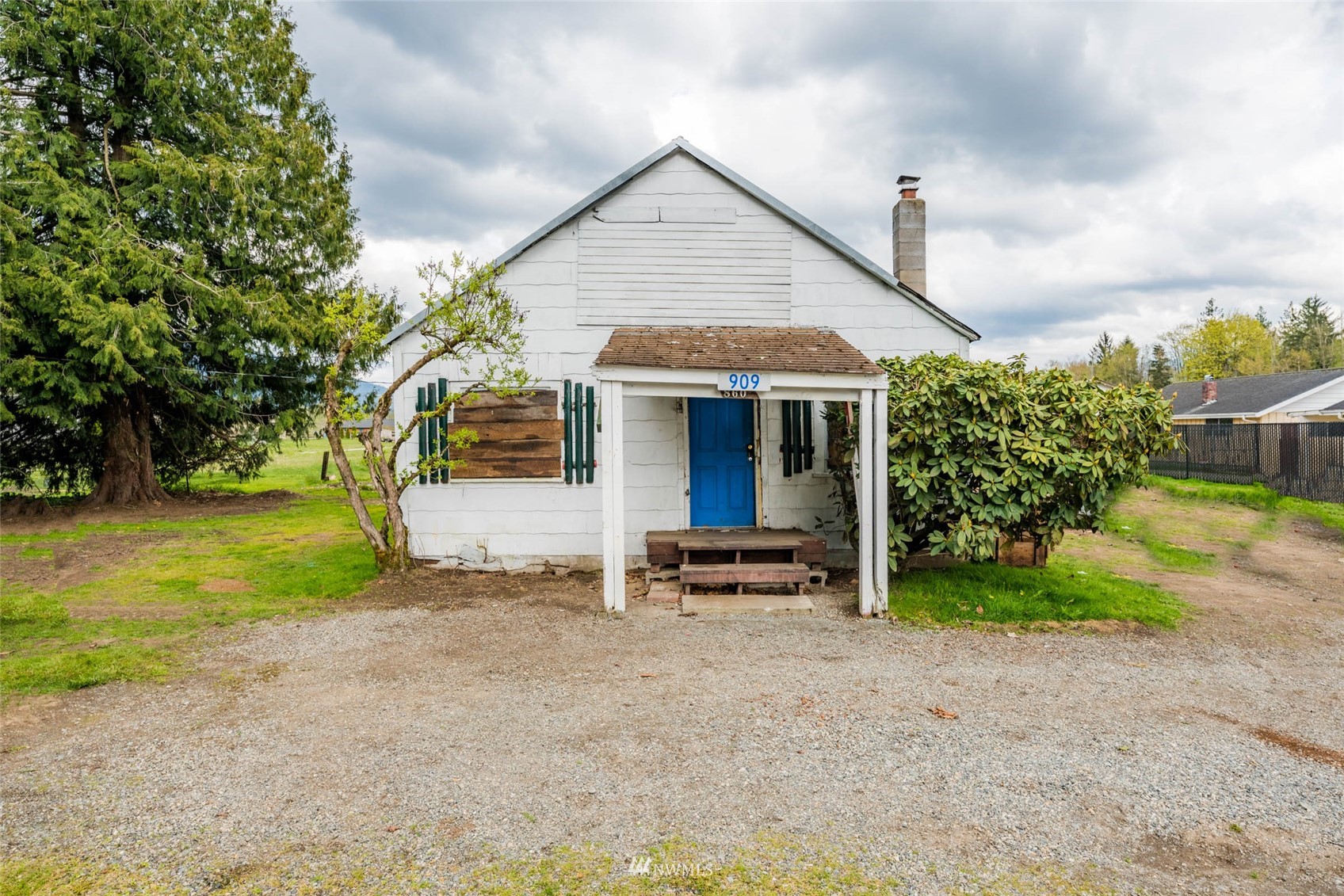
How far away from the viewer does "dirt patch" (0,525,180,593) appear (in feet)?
28.6

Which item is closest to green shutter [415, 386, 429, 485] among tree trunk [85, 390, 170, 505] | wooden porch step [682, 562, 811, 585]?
wooden porch step [682, 562, 811, 585]

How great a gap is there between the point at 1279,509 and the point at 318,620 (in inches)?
684

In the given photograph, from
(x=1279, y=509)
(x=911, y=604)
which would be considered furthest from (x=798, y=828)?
(x=1279, y=509)

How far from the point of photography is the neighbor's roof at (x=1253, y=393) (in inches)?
1041

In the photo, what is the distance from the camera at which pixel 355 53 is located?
10.2 metres

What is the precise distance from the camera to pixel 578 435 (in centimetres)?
898

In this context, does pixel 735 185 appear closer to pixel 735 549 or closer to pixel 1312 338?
pixel 735 549

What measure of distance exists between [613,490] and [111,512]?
499 inches

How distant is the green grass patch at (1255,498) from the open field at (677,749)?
21.8 ft

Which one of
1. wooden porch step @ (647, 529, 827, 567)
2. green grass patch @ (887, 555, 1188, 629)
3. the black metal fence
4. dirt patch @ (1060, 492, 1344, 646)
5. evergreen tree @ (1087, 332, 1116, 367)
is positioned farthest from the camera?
evergreen tree @ (1087, 332, 1116, 367)

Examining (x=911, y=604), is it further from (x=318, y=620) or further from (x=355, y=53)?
(x=355, y=53)

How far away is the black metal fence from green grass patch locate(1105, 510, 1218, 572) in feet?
5.16

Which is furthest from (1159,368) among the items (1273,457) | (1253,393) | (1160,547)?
(1160,547)

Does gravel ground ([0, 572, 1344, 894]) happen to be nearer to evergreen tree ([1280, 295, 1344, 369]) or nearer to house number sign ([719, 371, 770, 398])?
house number sign ([719, 371, 770, 398])
